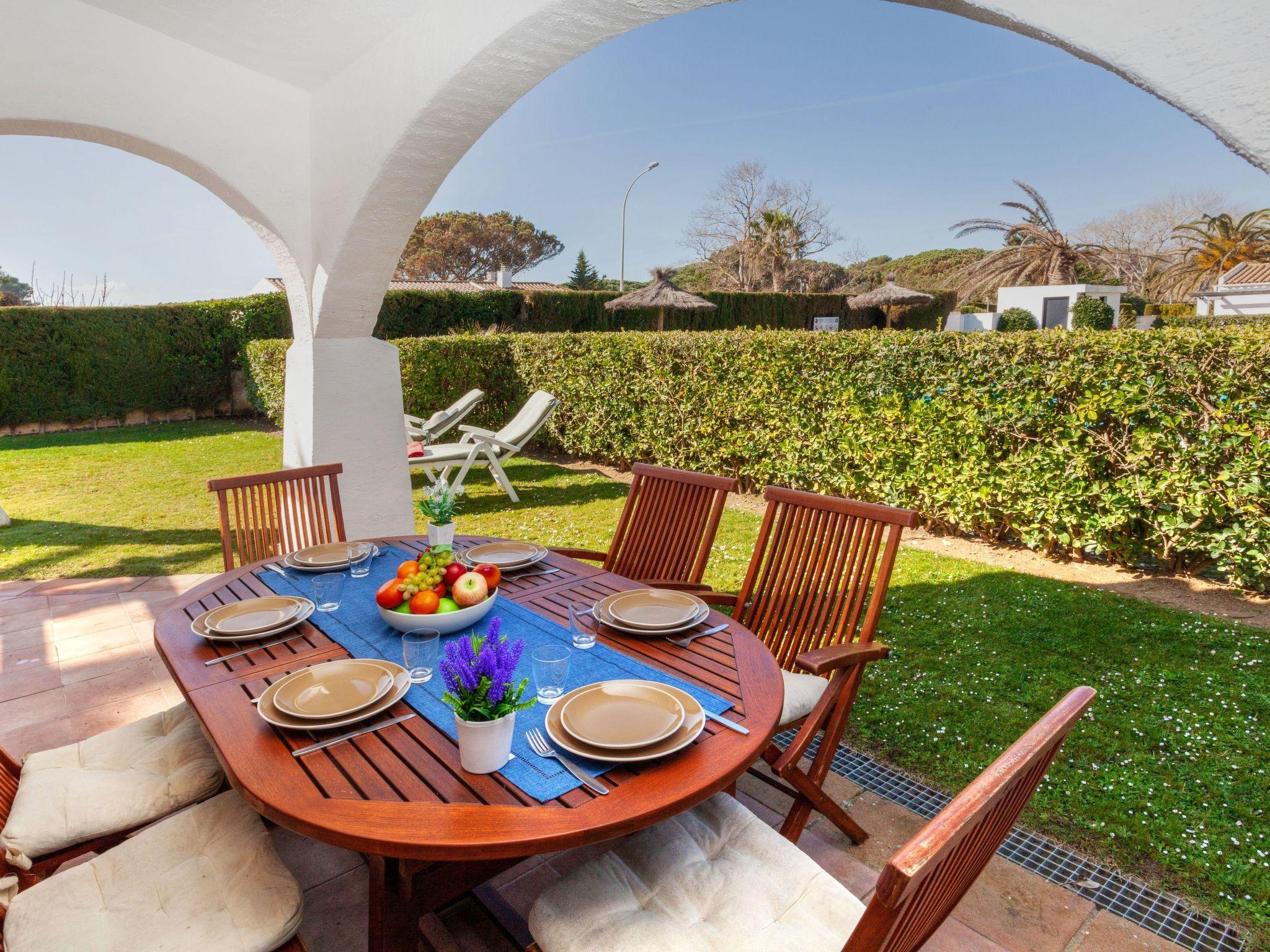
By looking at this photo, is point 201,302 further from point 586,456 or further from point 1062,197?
point 1062,197

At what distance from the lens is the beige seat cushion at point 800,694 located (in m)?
1.93

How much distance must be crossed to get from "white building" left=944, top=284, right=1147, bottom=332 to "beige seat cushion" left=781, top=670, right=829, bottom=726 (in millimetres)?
18994

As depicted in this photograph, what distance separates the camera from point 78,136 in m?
3.13

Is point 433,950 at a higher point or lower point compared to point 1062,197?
lower

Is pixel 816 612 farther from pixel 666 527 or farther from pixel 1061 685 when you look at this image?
pixel 1061 685

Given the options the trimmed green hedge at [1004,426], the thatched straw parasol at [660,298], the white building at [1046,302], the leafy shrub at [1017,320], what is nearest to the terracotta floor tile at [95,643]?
the trimmed green hedge at [1004,426]

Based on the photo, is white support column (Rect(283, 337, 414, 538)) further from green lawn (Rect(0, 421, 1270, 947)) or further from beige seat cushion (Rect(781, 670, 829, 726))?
beige seat cushion (Rect(781, 670, 829, 726))

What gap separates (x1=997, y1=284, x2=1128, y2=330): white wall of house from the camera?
63.6ft

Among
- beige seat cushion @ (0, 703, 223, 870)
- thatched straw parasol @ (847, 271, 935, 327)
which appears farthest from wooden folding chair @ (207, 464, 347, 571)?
thatched straw parasol @ (847, 271, 935, 327)

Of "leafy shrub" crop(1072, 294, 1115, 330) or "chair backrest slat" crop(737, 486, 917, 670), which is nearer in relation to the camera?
"chair backrest slat" crop(737, 486, 917, 670)

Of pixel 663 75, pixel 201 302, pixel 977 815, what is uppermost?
pixel 663 75

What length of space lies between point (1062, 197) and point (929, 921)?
1381 inches

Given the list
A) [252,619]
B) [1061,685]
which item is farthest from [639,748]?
[1061,685]

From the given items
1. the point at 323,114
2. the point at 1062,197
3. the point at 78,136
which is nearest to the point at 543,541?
the point at 323,114
